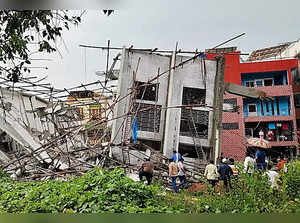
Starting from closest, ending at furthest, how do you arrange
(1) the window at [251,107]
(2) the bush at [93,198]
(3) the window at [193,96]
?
(2) the bush at [93,198], (3) the window at [193,96], (1) the window at [251,107]

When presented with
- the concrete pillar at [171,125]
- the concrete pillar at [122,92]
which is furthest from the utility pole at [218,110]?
the concrete pillar at [122,92]

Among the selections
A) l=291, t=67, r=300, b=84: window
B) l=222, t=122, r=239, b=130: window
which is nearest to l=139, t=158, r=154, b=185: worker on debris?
l=222, t=122, r=239, b=130: window

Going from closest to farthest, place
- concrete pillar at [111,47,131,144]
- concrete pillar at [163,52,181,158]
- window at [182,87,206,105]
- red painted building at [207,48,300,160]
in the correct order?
concrete pillar at [111,47,131,144] < concrete pillar at [163,52,181,158] < window at [182,87,206,105] < red painted building at [207,48,300,160]

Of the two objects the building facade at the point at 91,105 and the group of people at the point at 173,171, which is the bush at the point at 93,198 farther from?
the building facade at the point at 91,105

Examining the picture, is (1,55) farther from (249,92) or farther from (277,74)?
(277,74)

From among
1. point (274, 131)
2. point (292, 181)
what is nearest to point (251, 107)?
point (274, 131)

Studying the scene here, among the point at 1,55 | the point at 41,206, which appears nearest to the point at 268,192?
the point at 41,206

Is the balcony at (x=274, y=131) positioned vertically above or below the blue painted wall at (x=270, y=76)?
below

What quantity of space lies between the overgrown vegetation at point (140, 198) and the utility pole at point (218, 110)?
6.97 metres

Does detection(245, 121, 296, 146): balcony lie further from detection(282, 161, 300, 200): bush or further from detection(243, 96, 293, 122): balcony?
detection(282, 161, 300, 200): bush

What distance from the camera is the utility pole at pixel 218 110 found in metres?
13.2

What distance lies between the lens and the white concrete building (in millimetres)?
13102

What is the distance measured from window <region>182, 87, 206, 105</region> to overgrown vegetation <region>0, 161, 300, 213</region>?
24.3 ft

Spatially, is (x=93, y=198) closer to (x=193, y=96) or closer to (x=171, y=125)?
(x=171, y=125)
